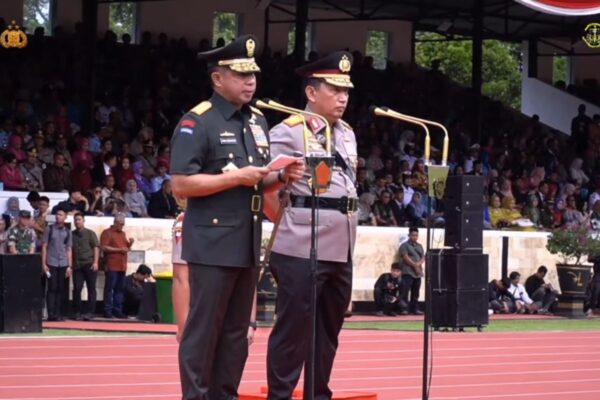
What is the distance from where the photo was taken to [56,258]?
1955 cm

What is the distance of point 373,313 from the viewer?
77.4 ft

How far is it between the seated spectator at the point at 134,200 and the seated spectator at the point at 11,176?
1674mm

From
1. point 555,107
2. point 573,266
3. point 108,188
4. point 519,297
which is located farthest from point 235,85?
point 555,107

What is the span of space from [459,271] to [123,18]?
1565 centimetres

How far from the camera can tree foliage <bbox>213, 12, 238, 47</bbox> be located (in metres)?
34.1

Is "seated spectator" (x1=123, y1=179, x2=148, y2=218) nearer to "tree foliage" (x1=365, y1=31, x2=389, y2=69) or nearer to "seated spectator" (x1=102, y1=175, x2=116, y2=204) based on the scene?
"seated spectator" (x1=102, y1=175, x2=116, y2=204)

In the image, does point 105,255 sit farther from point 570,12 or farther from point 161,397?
point 161,397

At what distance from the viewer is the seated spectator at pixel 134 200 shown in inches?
856

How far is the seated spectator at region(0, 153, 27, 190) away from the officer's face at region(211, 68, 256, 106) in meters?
14.0

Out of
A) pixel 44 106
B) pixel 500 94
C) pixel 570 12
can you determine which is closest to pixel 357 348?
pixel 570 12

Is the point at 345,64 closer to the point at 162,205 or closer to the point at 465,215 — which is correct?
the point at 465,215

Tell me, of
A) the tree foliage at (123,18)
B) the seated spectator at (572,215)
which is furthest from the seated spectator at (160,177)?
the tree foliage at (123,18)

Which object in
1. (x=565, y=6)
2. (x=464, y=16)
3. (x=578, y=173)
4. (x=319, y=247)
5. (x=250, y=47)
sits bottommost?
(x=319, y=247)

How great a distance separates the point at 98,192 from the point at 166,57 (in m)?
8.97
